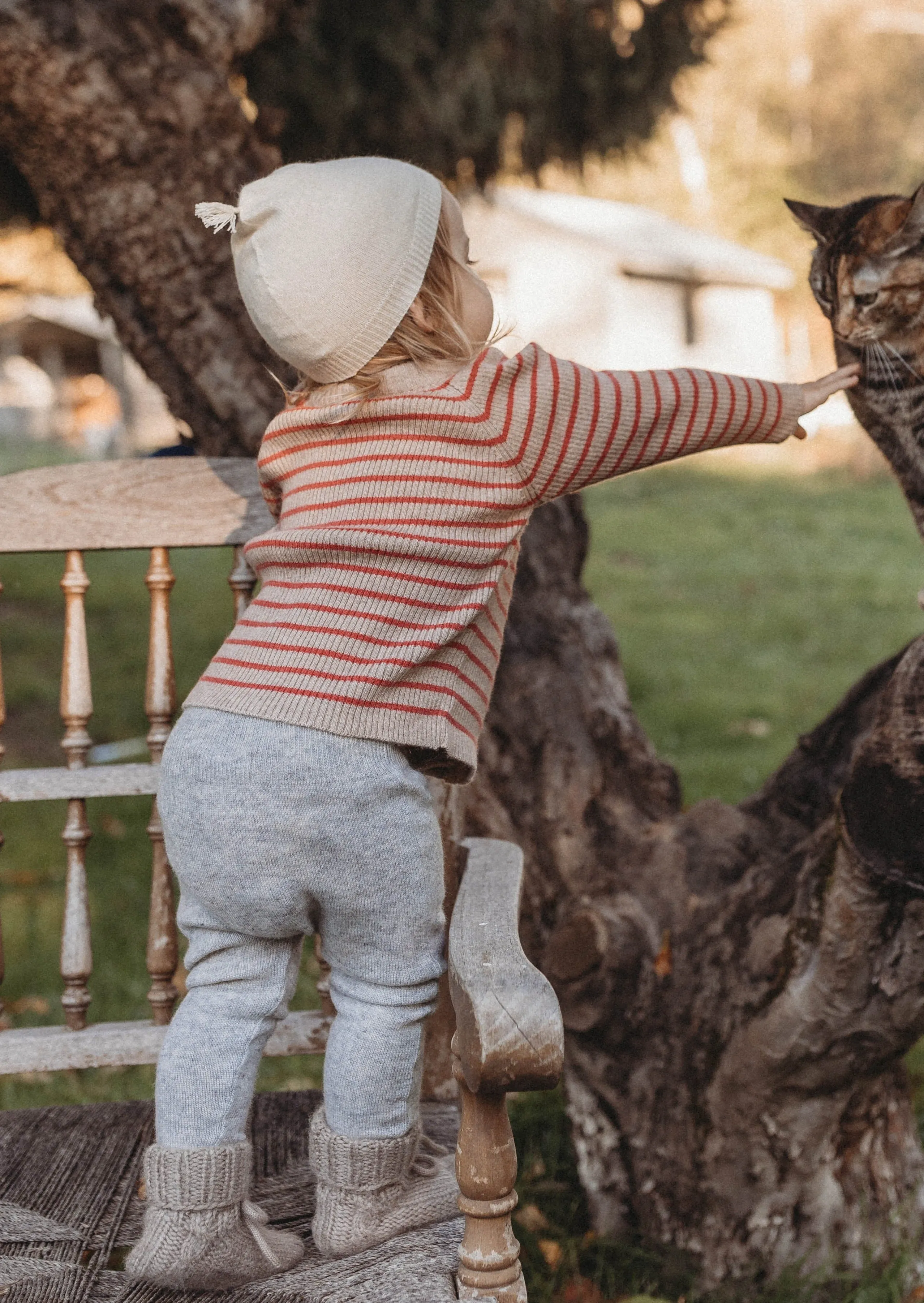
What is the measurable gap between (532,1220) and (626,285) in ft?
64.2

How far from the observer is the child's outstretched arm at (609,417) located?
158 centimetres

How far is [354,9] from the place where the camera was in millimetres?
3607

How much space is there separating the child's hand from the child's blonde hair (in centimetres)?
43

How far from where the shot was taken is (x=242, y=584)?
2.09 m

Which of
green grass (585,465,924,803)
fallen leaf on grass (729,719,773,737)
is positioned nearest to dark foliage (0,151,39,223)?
green grass (585,465,924,803)

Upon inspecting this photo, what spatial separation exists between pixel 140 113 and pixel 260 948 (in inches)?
62.5

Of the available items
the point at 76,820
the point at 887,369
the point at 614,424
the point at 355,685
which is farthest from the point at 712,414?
the point at 76,820

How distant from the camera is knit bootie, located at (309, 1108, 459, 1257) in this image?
159 cm

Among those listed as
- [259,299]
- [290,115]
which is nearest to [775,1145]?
[259,299]

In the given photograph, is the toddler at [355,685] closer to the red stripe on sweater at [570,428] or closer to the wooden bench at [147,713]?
the red stripe on sweater at [570,428]

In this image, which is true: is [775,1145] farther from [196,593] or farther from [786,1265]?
[196,593]

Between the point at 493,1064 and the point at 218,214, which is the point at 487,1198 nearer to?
the point at 493,1064

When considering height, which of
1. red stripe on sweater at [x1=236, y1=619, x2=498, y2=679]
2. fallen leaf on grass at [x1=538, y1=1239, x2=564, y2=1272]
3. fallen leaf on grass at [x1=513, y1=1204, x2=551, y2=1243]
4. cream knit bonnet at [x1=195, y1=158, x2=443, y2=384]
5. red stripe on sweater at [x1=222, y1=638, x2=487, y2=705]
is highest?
cream knit bonnet at [x1=195, y1=158, x2=443, y2=384]

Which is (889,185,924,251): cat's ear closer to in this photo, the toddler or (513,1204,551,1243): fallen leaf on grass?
the toddler
